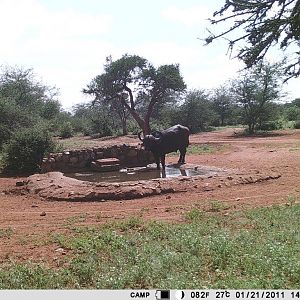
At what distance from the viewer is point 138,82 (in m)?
9.02

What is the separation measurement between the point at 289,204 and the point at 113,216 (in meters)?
2.71

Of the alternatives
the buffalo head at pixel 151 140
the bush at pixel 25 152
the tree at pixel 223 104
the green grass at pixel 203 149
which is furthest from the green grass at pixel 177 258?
the green grass at pixel 203 149

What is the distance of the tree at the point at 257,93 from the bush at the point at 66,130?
17.1 ft

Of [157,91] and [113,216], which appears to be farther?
[157,91]

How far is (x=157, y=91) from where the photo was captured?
29.3 feet

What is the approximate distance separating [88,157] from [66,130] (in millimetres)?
1877

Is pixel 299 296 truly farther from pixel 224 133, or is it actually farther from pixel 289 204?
pixel 224 133

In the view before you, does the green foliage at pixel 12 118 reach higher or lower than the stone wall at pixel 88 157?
Result: higher

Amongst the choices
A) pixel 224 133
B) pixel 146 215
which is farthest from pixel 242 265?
pixel 224 133

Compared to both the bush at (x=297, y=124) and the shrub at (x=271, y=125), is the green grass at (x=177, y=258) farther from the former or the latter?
the bush at (x=297, y=124)

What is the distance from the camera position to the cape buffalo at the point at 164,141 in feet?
33.5

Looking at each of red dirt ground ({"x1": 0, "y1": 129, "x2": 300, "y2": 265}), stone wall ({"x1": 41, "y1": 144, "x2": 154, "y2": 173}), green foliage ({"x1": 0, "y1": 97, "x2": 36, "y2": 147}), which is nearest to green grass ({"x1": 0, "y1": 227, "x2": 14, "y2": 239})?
red dirt ground ({"x1": 0, "y1": 129, "x2": 300, "y2": 265})

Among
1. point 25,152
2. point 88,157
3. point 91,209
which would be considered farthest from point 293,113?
point 25,152

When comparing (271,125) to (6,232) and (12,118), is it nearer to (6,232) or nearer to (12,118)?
(6,232)
